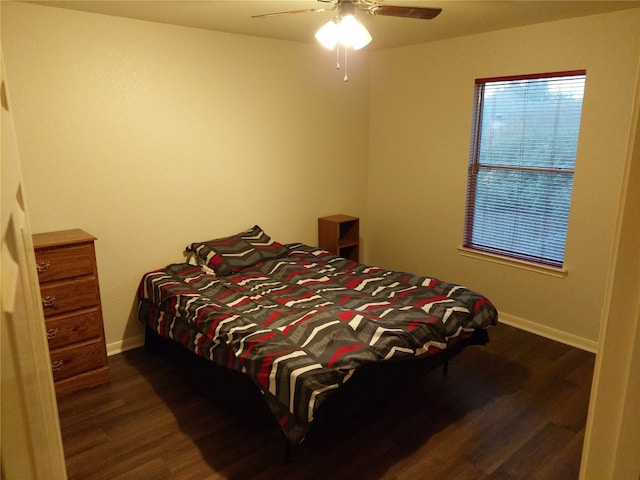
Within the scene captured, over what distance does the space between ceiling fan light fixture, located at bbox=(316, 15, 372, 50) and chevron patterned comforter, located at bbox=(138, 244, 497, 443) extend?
1.50 meters

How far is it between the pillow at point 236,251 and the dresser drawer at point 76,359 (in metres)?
0.95

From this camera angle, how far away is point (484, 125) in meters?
3.91

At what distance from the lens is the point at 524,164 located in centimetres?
370

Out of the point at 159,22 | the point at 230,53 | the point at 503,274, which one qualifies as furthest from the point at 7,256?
the point at 503,274

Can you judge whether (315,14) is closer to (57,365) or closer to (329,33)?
(329,33)

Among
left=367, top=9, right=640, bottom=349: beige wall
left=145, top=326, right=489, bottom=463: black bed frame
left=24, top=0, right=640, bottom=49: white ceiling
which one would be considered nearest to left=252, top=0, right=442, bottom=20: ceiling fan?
left=24, top=0, right=640, bottom=49: white ceiling

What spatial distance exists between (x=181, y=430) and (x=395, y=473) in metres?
1.18

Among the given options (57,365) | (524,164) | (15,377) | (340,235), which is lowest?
(57,365)

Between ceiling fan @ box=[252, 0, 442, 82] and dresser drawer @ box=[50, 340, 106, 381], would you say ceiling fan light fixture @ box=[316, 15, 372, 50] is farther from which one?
dresser drawer @ box=[50, 340, 106, 381]

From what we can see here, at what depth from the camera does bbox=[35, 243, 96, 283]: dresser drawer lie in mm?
2748

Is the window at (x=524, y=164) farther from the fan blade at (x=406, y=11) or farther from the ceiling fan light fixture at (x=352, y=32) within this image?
the ceiling fan light fixture at (x=352, y=32)

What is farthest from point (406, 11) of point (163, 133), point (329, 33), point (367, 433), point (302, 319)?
point (367, 433)

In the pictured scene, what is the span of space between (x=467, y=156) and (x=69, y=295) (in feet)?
10.4

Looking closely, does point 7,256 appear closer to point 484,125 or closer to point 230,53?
point 230,53
